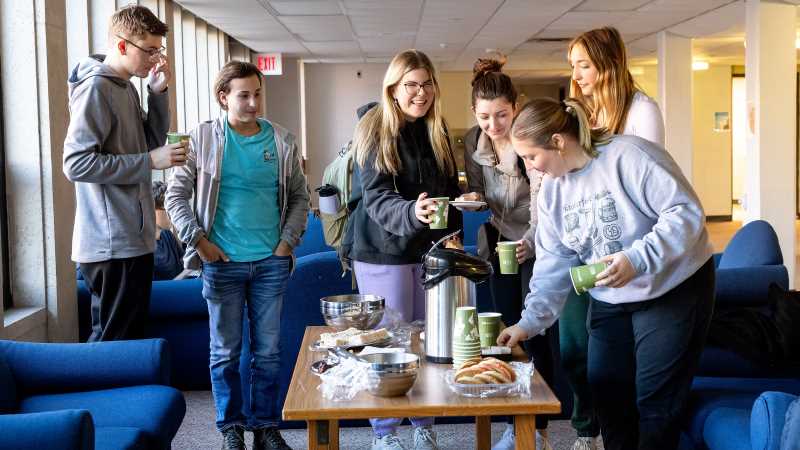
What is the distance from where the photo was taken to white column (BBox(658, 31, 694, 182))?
12023mm

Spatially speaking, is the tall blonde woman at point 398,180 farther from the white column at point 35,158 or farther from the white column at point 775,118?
the white column at point 775,118

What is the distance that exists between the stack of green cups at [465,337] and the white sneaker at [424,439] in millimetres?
1040

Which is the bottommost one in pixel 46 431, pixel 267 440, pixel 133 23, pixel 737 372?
pixel 267 440

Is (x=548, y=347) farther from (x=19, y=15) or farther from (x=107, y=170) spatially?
(x=19, y=15)

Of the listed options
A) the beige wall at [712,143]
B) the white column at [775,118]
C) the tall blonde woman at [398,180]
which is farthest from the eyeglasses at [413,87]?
the beige wall at [712,143]

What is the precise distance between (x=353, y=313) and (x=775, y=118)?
24.1 ft

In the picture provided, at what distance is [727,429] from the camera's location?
2.79m

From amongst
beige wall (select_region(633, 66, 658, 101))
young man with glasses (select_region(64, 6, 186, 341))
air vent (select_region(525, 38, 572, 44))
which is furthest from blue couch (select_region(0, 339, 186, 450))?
beige wall (select_region(633, 66, 658, 101))

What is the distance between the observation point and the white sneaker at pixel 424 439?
3.46m

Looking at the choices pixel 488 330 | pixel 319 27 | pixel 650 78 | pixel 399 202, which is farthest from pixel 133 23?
pixel 650 78

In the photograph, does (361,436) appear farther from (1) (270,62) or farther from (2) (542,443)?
(1) (270,62)


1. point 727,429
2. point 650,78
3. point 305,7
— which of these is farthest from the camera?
point 650,78

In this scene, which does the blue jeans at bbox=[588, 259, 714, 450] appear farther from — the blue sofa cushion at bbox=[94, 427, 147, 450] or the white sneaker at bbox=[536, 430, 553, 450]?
the blue sofa cushion at bbox=[94, 427, 147, 450]

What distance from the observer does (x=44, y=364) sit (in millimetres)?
3170
